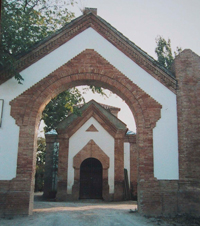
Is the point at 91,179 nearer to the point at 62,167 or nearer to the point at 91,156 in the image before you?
the point at 91,156

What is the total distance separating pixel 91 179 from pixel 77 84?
24.9ft

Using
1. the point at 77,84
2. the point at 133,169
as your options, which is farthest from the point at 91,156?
the point at 77,84

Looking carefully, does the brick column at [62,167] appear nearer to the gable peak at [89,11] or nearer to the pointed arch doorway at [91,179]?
the pointed arch doorway at [91,179]

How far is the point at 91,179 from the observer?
16766mm

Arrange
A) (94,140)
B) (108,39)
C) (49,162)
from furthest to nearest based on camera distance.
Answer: (49,162) < (94,140) < (108,39)

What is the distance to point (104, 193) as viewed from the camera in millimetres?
16234

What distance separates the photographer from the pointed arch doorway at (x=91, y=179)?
1653cm

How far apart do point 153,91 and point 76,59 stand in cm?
321

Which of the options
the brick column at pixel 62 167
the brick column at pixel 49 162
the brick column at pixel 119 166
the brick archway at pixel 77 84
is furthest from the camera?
the brick column at pixel 49 162

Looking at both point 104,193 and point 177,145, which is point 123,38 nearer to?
point 177,145

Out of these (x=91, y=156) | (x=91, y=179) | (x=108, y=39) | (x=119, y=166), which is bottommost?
(x=91, y=179)

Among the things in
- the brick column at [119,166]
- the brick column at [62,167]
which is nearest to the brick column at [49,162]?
the brick column at [62,167]

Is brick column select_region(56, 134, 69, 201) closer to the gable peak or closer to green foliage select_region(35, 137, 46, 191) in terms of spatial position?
the gable peak

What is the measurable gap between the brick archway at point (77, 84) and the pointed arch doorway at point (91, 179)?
7.21m
